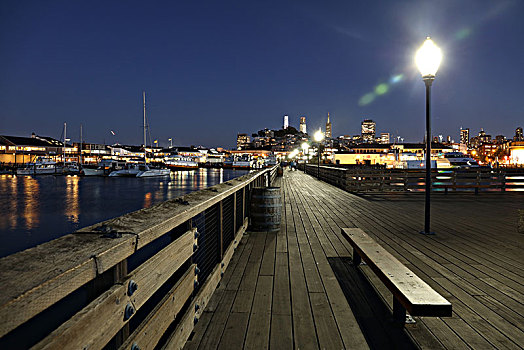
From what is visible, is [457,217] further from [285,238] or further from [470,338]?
[470,338]

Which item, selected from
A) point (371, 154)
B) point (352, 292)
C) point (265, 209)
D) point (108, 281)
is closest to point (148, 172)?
point (265, 209)

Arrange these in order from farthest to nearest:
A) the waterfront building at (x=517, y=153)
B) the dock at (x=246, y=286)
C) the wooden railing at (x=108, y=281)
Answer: the waterfront building at (x=517, y=153) < the dock at (x=246, y=286) < the wooden railing at (x=108, y=281)

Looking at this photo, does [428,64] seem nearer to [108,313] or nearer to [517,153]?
[108,313]

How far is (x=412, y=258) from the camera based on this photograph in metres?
4.71

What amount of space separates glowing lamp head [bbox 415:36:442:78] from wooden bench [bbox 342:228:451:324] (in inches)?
174

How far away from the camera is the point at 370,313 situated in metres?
3.02

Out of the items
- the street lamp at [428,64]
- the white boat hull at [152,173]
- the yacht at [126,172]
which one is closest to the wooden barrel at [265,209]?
the street lamp at [428,64]

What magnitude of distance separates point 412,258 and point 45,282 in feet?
15.9

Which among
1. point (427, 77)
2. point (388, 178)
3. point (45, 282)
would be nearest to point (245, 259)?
point (45, 282)

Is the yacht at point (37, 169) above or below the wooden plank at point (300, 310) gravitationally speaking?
above

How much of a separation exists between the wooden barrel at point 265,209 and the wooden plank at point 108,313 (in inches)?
167

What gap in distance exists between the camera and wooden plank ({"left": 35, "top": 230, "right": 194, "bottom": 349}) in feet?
3.28

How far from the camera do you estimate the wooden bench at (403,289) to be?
84.8 inches

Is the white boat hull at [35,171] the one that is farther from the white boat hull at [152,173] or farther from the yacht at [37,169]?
the white boat hull at [152,173]
